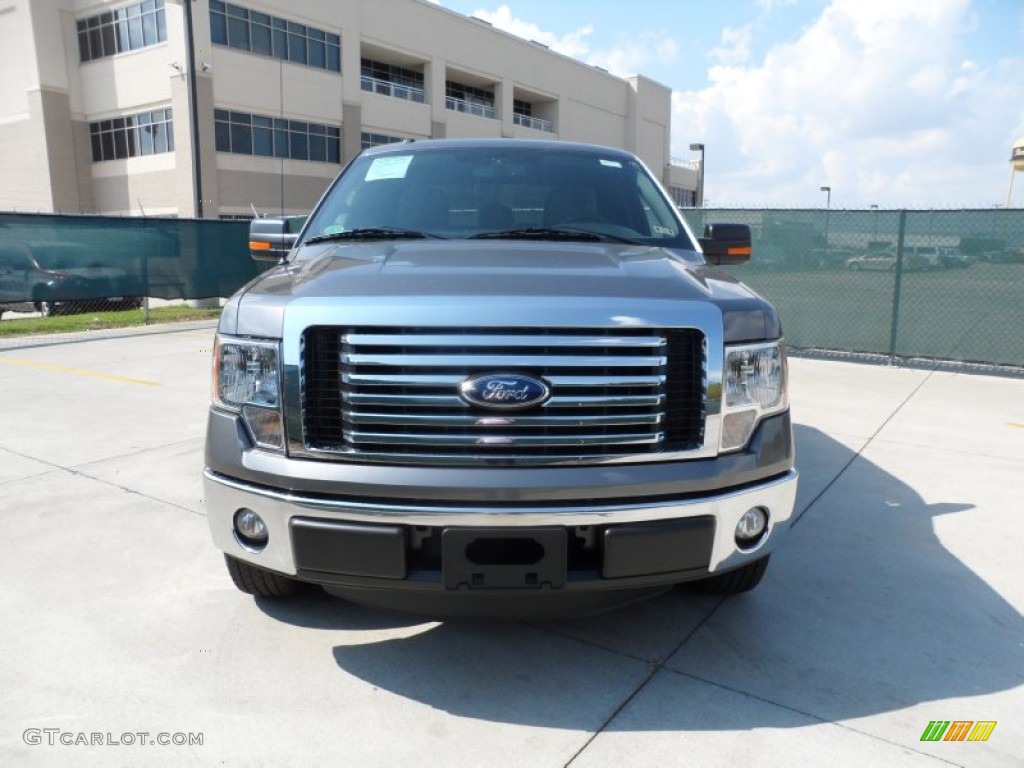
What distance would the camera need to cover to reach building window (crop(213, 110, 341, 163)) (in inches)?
1180

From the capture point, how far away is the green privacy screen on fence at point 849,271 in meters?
9.52

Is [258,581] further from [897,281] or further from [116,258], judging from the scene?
[116,258]

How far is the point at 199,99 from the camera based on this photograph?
2853cm

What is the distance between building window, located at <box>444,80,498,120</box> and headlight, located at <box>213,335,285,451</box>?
40786mm

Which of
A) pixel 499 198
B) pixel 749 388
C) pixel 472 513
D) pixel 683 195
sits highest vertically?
pixel 683 195

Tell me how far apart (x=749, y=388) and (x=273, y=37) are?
111ft

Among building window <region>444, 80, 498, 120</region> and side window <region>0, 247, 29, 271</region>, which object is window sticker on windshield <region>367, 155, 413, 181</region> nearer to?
side window <region>0, 247, 29, 271</region>

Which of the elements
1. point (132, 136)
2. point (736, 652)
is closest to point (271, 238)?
point (736, 652)

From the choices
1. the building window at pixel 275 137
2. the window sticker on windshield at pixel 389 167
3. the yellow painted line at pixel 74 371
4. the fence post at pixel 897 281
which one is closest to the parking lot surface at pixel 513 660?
the window sticker on windshield at pixel 389 167

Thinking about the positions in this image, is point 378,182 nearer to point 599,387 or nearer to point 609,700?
point 599,387

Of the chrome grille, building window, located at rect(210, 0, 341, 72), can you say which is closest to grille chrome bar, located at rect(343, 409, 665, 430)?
the chrome grille

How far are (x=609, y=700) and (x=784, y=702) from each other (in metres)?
0.60

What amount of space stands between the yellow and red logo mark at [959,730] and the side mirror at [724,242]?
2209 mm

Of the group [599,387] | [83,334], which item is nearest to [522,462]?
[599,387]
